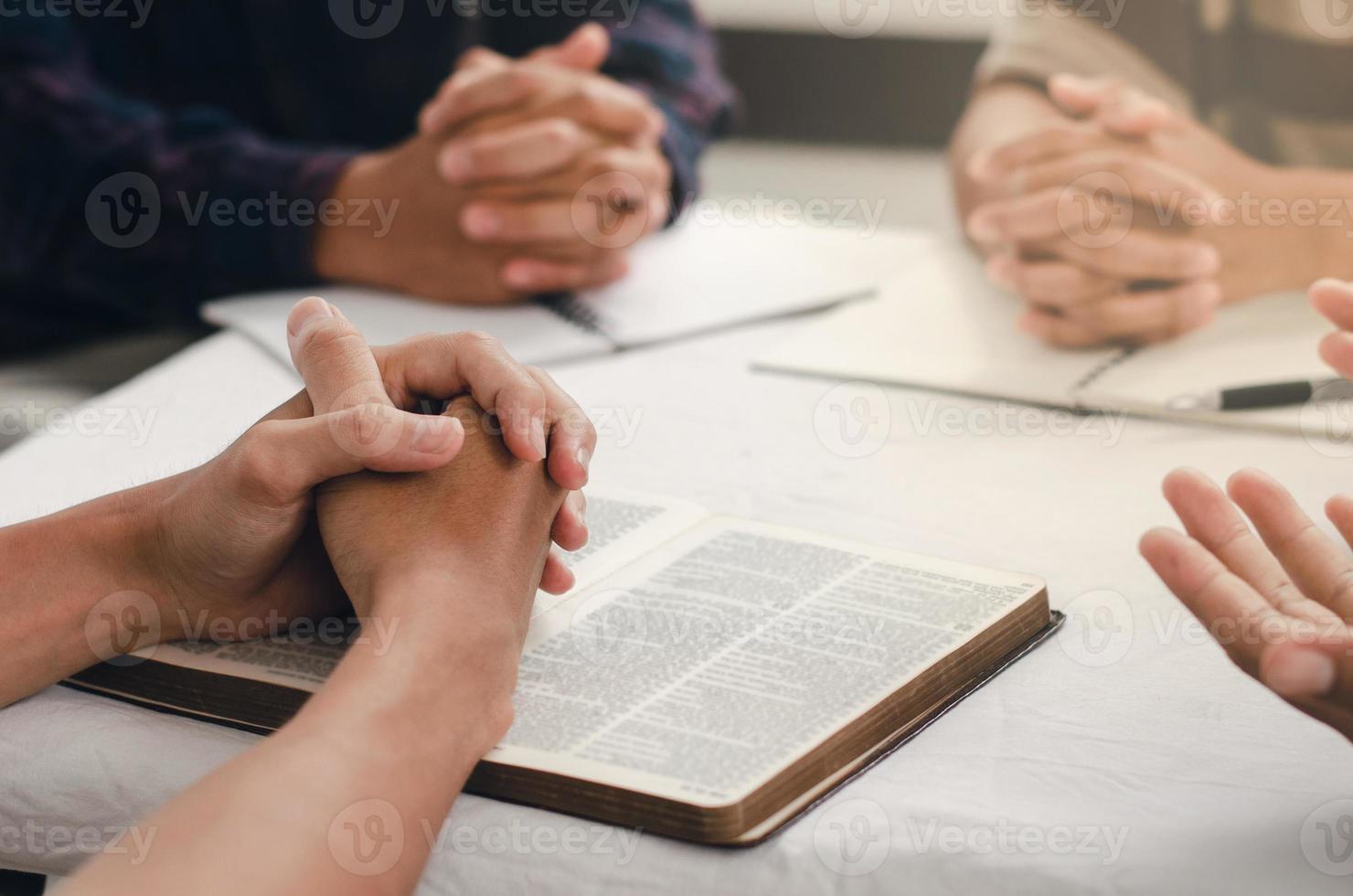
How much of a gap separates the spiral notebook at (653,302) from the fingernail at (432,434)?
0.44 meters

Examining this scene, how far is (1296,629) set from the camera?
49 centimetres

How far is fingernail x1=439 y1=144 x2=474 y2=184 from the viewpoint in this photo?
1.10 meters

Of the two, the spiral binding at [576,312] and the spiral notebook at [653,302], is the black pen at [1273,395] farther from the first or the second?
the spiral binding at [576,312]

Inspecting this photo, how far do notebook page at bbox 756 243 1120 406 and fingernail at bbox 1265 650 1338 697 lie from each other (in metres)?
0.44

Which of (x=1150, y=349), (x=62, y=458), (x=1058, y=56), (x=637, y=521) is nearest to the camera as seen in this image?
(x=637, y=521)

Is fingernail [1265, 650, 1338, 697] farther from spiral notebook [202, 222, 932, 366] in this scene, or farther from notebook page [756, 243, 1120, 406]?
spiral notebook [202, 222, 932, 366]

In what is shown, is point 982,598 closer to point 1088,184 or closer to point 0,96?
point 1088,184

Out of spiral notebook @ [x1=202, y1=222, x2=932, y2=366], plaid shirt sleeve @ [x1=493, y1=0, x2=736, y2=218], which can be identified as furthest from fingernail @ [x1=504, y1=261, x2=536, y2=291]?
plaid shirt sleeve @ [x1=493, y1=0, x2=736, y2=218]

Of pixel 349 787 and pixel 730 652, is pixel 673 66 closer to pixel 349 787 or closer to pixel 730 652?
pixel 730 652

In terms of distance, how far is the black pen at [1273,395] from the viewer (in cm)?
85

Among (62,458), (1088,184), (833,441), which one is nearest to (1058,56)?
(1088,184)

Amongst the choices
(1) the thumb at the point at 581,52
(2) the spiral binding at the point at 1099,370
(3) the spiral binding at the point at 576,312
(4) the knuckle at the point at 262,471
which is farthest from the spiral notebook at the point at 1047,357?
(4) the knuckle at the point at 262,471

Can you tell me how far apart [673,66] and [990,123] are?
1.23ft

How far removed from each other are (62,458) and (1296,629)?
2.45 ft
